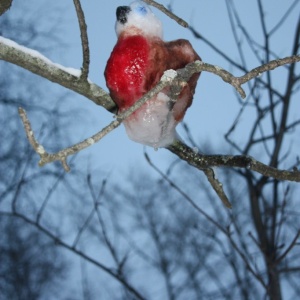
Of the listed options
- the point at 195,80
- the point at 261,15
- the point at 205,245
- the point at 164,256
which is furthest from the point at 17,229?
the point at 195,80

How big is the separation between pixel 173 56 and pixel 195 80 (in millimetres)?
102

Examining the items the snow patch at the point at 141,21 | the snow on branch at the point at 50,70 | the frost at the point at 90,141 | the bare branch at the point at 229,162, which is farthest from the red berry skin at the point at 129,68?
the frost at the point at 90,141

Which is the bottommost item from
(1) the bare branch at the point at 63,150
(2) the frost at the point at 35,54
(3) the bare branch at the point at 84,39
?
(1) the bare branch at the point at 63,150

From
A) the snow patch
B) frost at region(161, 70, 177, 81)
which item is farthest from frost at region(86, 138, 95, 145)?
the snow patch

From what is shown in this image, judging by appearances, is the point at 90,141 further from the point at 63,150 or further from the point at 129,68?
the point at 129,68

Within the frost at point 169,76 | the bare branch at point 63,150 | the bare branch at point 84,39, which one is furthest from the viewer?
the bare branch at point 84,39

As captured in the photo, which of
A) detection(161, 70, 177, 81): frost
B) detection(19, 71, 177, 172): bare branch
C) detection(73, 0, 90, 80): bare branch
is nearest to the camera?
detection(19, 71, 177, 172): bare branch

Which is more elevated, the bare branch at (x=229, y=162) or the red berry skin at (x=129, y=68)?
the red berry skin at (x=129, y=68)

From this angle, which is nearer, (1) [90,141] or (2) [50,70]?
(1) [90,141]

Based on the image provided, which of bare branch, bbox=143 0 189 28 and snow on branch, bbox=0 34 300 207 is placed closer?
bare branch, bbox=143 0 189 28

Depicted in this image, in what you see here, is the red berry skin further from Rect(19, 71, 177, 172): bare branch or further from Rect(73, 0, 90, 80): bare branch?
Rect(19, 71, 177, 172): bare branch

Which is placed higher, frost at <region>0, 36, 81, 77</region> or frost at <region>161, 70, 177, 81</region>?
frost at <region>0, 36, 81, 77</region>

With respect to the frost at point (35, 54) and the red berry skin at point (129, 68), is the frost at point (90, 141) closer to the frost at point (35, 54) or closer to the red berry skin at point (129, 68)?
the red berry skin at point (129, 68)

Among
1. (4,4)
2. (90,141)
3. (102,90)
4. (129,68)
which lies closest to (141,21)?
(129,68)
